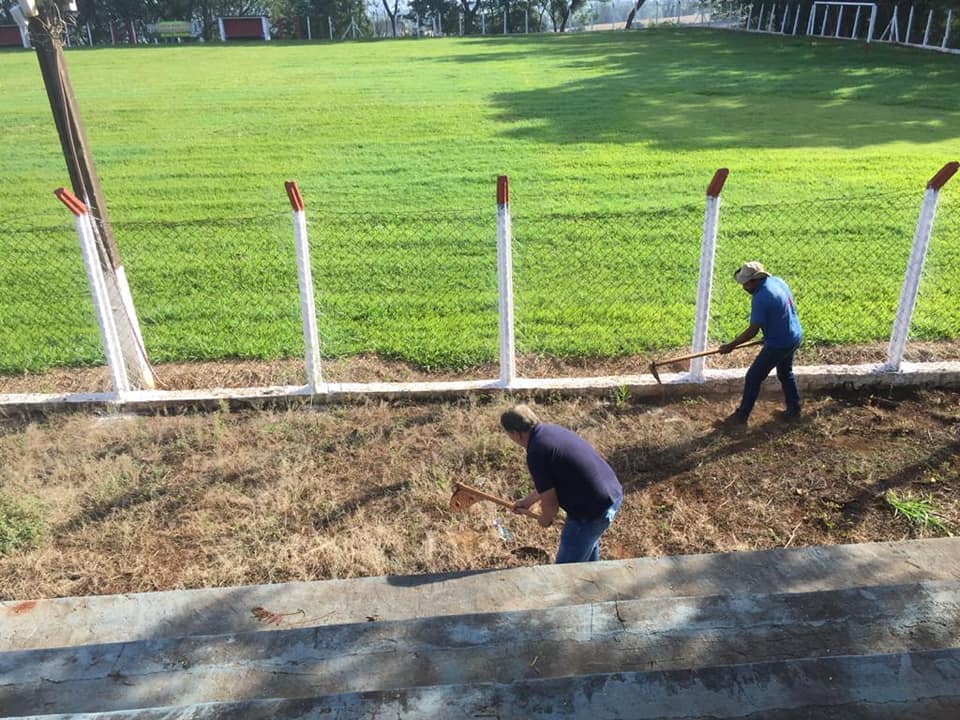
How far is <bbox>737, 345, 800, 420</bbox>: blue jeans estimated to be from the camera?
17.1ft

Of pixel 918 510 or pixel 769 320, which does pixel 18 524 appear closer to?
pixel 769 320

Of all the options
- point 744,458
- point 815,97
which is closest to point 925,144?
point 815,97

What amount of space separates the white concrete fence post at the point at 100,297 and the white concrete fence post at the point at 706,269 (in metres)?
4.64

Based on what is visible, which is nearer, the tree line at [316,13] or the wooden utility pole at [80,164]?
the wooden utility pole at [80,164]

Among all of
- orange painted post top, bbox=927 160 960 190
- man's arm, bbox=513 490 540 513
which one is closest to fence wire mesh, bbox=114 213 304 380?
man's arm, bbox=513 490 540 513

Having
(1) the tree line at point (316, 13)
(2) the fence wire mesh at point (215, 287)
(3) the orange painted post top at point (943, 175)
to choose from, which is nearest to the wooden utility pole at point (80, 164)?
(2) the fence wire mesh at point (215, 287)

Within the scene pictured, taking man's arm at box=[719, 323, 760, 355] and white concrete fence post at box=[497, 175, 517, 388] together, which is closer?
man's arm at box=[719, 323, 760, 355]

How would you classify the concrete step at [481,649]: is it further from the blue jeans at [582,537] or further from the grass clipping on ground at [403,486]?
the grass clipping on ground at [403,486]

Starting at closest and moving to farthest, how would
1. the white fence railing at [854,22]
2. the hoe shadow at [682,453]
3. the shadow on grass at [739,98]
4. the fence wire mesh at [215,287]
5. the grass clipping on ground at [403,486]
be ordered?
the grass clipping on ground at [403,486], the hoe shadow at [682,453], the fence wire mesh at [215,287], the shadow on grass at [739,98], the white fence railing at [854,22]

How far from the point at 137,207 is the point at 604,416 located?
8.60 m

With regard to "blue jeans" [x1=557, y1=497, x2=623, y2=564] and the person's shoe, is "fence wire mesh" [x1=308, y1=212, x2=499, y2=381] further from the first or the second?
"blue jeans" [x1=557, y1=497, x2=623, y2=564]

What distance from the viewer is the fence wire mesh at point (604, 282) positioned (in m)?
6.76

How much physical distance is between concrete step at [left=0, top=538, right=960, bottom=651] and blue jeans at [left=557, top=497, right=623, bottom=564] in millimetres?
69

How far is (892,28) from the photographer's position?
3097 centimetres
